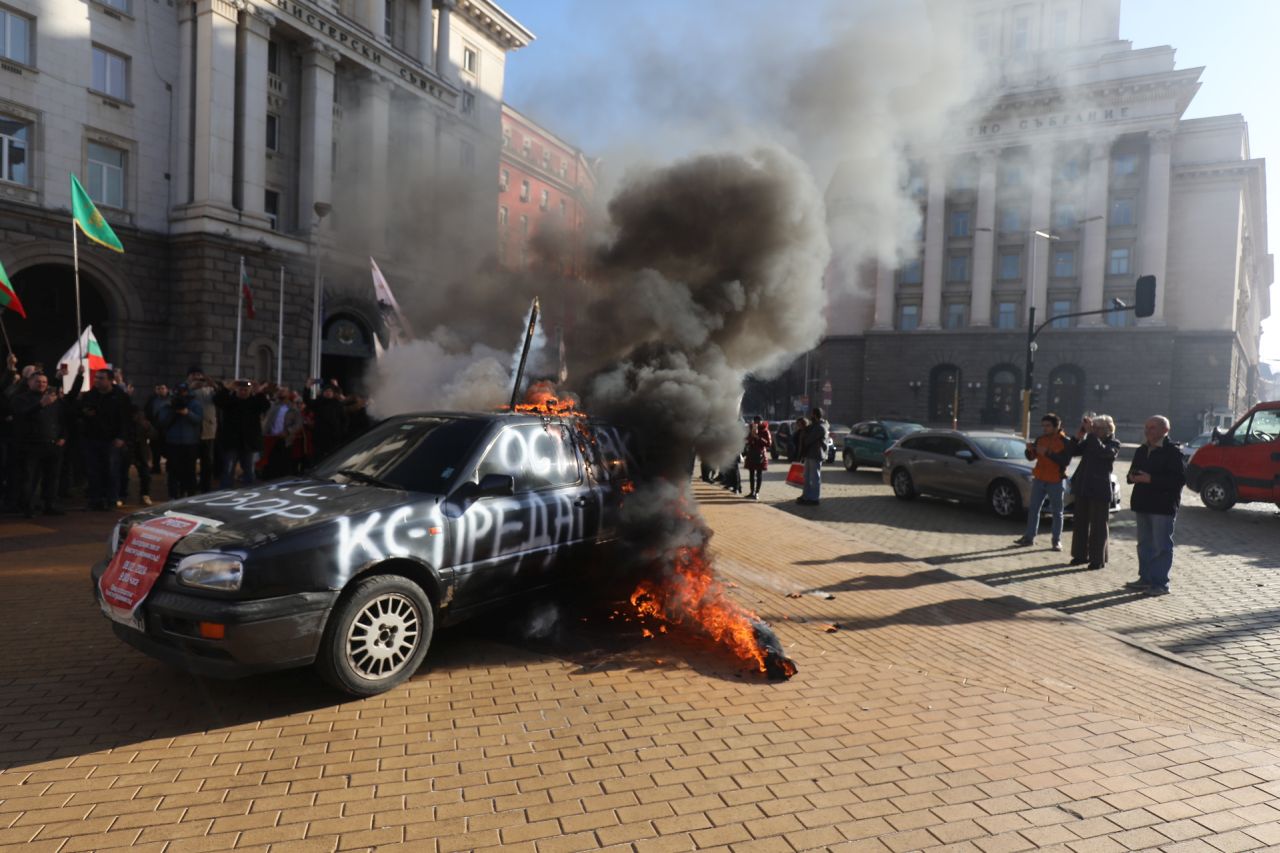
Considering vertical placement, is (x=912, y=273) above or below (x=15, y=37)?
above

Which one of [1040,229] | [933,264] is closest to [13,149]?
[933,264]

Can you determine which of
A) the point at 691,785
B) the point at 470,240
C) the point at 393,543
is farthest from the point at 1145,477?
the point at 470,240

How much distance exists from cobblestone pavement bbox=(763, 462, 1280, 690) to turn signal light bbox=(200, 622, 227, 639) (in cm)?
652

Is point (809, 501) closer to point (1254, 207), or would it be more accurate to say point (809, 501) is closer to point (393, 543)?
point (393, 543)

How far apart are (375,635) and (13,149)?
75.4 feet

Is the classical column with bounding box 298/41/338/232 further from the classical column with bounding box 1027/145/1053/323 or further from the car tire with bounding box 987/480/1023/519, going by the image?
the classical column with bounding box 1027/145/1053/323

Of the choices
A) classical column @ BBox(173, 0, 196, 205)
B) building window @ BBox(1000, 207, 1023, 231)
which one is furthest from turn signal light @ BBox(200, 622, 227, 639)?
building window @ BBox(1000, 207, 1023, 231)

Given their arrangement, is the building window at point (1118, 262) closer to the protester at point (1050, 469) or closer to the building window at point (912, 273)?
the building window at point (912, 273)

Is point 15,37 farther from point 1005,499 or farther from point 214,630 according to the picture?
point 1005,499

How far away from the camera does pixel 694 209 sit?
28.7 feet

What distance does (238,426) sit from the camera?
34.5 ft

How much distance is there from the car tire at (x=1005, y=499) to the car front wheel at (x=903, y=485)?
197 cm

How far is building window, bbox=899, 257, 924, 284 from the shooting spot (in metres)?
49.5

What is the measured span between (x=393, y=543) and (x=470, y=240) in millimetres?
16293
